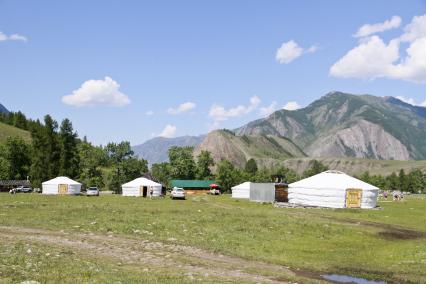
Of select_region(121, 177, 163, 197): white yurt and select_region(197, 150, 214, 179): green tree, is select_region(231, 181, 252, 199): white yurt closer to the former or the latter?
select_region(121, 177, 163, 197): white yurt

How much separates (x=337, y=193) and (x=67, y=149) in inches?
2863

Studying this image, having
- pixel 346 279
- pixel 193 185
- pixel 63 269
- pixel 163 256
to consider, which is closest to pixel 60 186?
pixel 193 185

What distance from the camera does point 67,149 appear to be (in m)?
111

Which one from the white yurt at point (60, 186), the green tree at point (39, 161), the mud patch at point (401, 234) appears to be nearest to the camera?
the mud patch at point (401, 234)

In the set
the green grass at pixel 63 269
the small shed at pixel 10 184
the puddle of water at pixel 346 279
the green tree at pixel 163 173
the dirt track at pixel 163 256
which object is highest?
the green tree at pixel 163 173

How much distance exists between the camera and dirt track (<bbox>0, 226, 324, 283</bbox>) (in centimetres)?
1591

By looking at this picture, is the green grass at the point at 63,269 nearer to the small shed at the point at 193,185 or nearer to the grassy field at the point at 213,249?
the grassy field at the point at 213,249

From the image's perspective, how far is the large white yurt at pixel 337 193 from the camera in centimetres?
5903

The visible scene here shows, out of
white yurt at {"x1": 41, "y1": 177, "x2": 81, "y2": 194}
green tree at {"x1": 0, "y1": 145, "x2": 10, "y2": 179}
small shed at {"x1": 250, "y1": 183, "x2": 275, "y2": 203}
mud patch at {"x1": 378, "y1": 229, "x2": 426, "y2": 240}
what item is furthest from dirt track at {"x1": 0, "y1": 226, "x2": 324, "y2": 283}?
green tree at {"x1": 0, "y1": 145, "x2": 10, "y2": 179}

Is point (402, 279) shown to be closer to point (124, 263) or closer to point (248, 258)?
point (248, 258)

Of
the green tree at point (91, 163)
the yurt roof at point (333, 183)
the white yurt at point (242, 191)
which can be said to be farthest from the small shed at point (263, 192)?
the green tree at point (91, 163)

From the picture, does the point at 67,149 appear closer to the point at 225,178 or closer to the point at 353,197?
the point at 225,178

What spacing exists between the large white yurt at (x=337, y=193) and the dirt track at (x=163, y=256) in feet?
136

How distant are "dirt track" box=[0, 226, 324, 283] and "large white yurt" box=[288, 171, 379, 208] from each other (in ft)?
136
